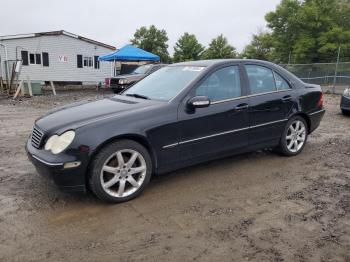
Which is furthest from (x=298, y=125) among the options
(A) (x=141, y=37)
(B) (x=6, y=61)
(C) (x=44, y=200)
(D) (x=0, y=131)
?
(A) (x=141, y=37)

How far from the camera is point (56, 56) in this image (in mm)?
23906

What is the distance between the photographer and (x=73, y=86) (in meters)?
24.8

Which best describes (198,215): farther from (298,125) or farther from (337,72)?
(337,72)

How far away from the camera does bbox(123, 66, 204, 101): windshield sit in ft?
14.6

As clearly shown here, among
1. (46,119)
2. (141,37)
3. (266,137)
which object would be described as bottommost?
(266,137)

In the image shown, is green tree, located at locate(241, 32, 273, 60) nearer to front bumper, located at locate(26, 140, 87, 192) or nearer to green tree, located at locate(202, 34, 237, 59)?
green tree, located at locate(202, 34, 237, 59)

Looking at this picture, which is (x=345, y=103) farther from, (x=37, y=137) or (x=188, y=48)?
(x=188, y=48)

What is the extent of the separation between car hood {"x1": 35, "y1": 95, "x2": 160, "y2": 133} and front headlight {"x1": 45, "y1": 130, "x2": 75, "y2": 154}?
3.2 inches

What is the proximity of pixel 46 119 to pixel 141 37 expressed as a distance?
54467 mm

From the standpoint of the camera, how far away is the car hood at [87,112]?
12.5ft

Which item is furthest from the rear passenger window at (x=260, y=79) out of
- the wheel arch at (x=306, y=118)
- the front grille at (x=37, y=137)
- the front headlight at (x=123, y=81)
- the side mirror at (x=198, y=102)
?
the front headlight at (x=123, y=81)

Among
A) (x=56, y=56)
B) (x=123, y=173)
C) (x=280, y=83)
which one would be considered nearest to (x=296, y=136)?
(x=280, y=83)

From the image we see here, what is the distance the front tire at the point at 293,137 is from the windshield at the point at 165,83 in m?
1.83

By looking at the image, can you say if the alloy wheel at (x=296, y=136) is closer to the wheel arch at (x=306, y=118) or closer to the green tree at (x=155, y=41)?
the wheel arch at (x=306, y=118)
